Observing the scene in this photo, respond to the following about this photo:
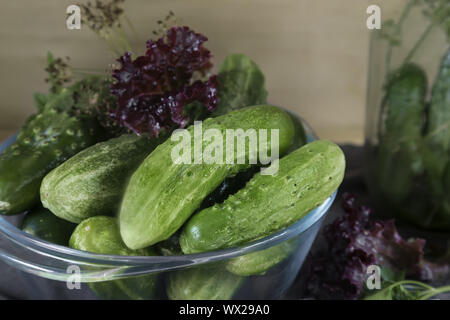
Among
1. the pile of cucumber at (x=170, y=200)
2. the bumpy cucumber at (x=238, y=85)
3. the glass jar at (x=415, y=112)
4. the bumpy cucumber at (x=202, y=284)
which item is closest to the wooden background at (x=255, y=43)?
the glass jar at (x=415, y=112)

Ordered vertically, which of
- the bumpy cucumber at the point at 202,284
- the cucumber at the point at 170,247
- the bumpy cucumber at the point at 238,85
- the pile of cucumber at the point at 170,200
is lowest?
the bumpy cucumber at the point at 202,284

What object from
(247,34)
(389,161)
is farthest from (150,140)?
(247,34)

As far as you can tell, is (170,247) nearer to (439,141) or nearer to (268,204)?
(268,204)

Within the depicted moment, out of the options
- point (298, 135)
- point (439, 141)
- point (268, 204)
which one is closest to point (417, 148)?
point (439, 141)

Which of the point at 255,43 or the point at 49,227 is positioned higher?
the point at 255,43

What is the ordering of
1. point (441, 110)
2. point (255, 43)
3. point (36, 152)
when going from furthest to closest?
point (255, 43), point (441, 110), point (36, 152)

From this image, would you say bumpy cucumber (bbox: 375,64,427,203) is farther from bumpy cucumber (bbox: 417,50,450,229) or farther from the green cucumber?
the green cucumber

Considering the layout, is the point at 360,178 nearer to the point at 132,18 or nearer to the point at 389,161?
the point at 389,161

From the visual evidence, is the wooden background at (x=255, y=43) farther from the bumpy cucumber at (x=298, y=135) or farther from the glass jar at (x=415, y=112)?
the bumpy cucumber at (x=298, y=135)
